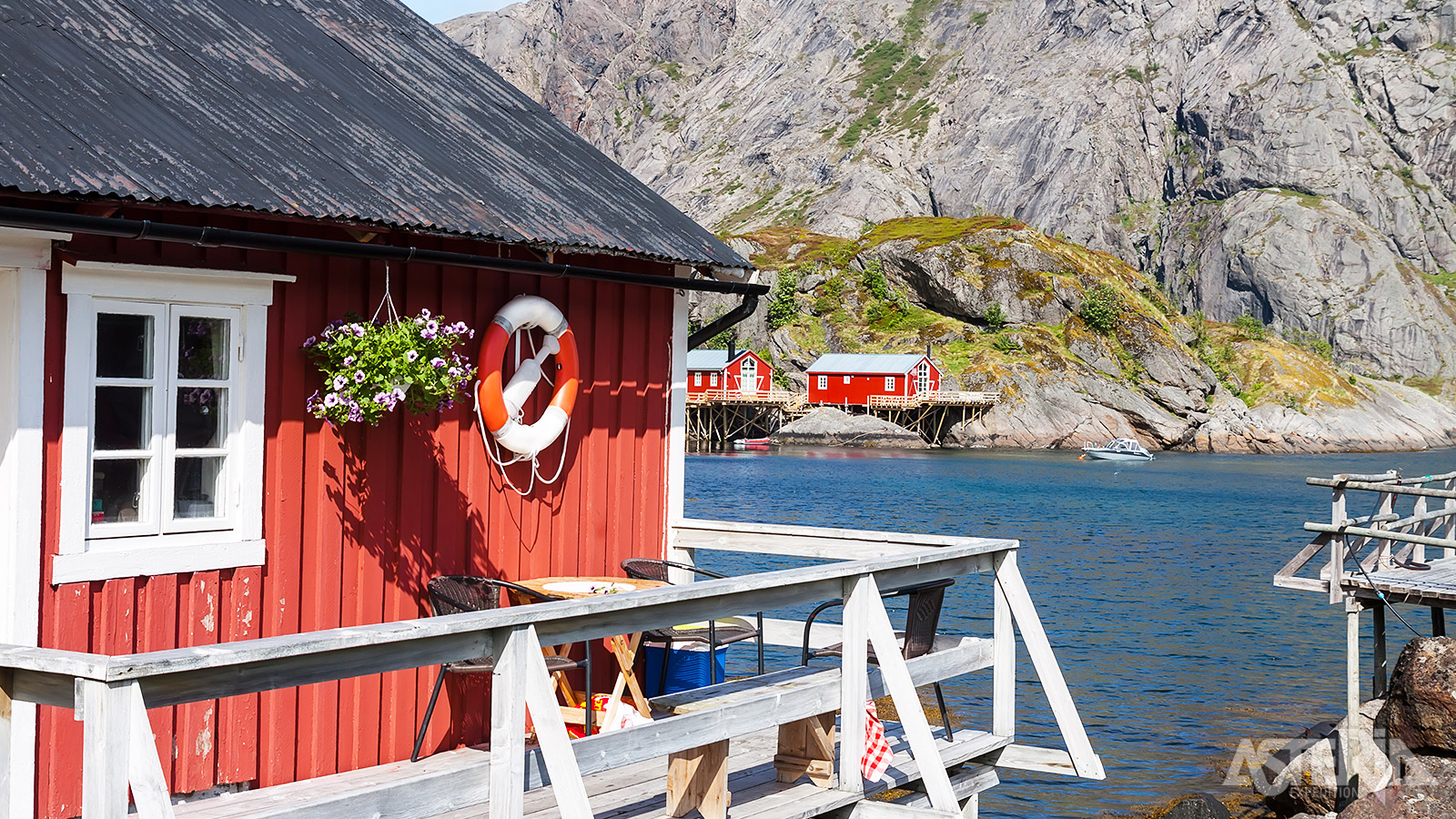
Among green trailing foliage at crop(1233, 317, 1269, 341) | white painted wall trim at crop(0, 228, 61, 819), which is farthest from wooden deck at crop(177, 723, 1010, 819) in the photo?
green trailing foliage at crop(1233, 317, 1269, 341)

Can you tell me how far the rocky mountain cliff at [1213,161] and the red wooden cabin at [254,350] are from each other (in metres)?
151

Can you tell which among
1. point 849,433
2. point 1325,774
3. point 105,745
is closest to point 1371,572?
point 1325,774

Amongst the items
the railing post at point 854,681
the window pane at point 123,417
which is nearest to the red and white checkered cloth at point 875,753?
the railing post at point 854,681

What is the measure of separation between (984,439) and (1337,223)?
8511 cm

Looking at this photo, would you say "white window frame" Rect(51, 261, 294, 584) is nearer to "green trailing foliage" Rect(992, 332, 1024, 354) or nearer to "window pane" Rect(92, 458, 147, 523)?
"window pane" Rect(92, 458, 147, 523)

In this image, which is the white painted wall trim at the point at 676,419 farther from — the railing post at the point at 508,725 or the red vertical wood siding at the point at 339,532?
the railing post at the point at 508,725

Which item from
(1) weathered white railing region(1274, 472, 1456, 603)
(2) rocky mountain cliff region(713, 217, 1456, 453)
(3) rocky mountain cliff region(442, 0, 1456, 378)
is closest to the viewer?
(1) weathered white railing region(1274, 472, 1456, 603)

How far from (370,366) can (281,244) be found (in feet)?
2.52

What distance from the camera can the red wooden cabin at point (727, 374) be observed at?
278 feet

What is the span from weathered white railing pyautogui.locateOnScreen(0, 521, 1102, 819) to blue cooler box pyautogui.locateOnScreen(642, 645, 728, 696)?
26.3 inches

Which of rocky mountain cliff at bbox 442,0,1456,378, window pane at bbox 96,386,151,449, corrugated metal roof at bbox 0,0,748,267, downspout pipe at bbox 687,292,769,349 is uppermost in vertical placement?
rocky mountain cliff at bbox 442,0,1456,378

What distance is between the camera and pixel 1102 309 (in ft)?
291

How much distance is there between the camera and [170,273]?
5.83 m

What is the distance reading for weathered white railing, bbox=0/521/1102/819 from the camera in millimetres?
3400
